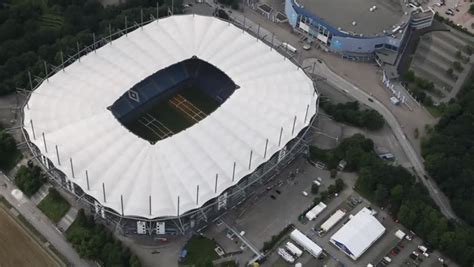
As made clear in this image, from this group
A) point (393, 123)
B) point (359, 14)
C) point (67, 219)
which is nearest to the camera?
point (67, 219)

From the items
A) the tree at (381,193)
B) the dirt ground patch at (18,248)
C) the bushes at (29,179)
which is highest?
the tree at (381,193)

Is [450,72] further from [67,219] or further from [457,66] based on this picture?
[67,219]

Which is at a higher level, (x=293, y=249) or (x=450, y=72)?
(x=450, y=72)

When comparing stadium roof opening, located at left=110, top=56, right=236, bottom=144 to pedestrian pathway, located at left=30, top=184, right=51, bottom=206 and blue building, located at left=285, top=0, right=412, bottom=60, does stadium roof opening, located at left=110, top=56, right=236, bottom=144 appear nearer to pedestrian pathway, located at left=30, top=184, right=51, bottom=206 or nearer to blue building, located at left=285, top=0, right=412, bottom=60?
pedestrian pathway, located at left=30, top=184, right=51, bottom=206

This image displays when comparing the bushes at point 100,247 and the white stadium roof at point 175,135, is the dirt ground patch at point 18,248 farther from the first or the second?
the white stadium roof at point 175,135

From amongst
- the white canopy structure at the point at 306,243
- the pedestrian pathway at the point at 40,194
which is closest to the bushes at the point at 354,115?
the white canopy structure at the point at 306,243

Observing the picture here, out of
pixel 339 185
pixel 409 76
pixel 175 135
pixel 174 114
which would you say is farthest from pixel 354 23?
pixel 175 135

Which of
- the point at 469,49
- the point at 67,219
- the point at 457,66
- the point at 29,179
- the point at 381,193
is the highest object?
the point at 469,49

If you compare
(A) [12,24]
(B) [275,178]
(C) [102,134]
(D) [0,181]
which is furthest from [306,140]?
(A) [12,24]

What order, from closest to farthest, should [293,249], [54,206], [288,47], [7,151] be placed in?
[293,249]
[54,206]
[7,151]
[288,47]
